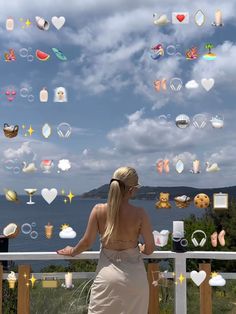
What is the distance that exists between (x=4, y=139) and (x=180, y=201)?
155 centimetres

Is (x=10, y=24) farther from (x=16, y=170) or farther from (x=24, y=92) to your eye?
(x=16, y=170)

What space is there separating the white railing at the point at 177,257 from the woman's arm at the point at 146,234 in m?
0.25

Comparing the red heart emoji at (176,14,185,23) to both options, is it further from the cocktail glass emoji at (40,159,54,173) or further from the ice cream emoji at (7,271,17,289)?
the ice cream emoji at (7,271,17,289)

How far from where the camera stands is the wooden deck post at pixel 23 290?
3.43 m

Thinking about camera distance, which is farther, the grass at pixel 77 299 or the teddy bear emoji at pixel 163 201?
the teddy bear emoji at pixel 163 201

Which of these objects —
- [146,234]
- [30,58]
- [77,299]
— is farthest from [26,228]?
[30,58]

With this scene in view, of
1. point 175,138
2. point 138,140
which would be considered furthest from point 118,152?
point 175,138

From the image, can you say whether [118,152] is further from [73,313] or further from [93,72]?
[73,313]

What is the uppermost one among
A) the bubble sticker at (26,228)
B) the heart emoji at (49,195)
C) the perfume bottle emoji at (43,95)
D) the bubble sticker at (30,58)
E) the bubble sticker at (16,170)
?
the bubble sticker at (30,58)

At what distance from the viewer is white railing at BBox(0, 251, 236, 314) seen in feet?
10.9

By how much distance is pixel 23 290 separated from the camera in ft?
11.3

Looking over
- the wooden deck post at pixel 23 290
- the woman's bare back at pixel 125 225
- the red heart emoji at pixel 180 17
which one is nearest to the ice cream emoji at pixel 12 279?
the wooden deck post at pixel 23 290

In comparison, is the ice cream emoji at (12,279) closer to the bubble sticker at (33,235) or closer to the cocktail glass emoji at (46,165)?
the bubble sticker at (33,235)

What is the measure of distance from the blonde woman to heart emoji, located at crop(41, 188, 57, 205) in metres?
0.87
